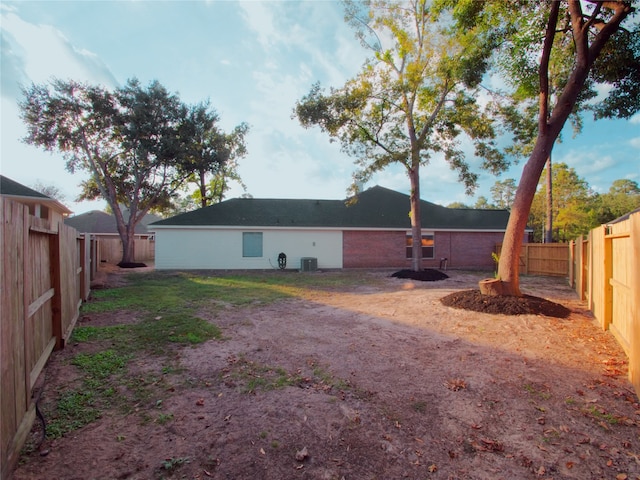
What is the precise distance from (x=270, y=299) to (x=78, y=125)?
20790 millimetres

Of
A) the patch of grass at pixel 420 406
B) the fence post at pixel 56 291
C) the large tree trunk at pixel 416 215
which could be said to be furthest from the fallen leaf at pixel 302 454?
the large tree trunk at pixel 416 215

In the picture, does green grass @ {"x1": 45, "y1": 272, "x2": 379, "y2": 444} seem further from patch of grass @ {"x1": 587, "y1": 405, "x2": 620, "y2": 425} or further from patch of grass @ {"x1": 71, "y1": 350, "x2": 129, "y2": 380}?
patch of grass @ {"x1": 587, "y1": 405, "x2": 620, "y2": 425}

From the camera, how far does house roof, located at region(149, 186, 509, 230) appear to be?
1869 cm

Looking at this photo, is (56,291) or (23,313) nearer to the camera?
(23,313)

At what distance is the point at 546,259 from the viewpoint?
53.4 ft

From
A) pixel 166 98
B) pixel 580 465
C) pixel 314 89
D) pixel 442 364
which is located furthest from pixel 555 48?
pixel 166 98

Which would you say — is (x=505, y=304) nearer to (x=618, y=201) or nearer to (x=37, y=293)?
(x=37, y=293)

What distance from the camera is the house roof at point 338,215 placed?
1869 centimetres

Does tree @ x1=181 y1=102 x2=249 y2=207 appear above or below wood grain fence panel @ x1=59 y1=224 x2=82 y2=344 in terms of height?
above

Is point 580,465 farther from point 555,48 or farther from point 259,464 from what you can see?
point 555,48

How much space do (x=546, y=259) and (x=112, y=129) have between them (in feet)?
92.7

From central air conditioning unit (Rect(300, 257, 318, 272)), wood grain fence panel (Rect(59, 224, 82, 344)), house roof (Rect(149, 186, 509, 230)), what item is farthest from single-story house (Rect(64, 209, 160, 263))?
wood grain fence panel (Rect(59, 224, 82, 344))

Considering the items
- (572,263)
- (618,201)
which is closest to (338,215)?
(572,263)

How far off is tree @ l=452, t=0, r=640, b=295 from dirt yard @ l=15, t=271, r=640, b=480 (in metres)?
3.67
